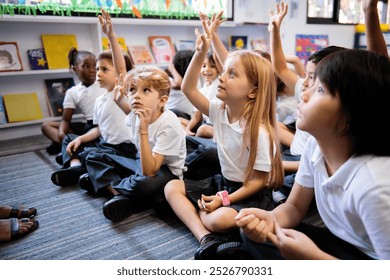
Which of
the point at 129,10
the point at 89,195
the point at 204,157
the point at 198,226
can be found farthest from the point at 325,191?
the point at 129,10

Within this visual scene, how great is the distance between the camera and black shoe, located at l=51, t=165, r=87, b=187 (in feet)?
4.63

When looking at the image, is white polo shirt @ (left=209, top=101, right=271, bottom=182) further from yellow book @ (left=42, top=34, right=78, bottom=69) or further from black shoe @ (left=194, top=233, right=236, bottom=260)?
yellow book @ (left=42, top=34, right=78, bottom=69)

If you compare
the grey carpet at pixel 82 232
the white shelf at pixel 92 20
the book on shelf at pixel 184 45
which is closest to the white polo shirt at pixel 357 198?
the grey carpet at pixel 82 232

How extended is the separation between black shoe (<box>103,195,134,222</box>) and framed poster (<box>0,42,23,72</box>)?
1.63 m

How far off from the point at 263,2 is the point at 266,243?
3.06 meters

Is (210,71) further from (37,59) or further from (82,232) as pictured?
(37,59)

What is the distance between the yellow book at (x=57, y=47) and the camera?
94.3 inches

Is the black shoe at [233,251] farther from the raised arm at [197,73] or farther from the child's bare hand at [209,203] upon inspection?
the raised arm at [197,73]

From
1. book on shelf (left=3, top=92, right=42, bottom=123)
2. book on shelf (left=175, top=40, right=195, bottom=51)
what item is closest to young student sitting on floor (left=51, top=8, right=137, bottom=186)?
book on shelf (left=3, top=92, right=42, bottom=123)

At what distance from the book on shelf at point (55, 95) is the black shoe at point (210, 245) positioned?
193 centimetres

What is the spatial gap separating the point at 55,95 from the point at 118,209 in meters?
1.65

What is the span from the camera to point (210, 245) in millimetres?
865

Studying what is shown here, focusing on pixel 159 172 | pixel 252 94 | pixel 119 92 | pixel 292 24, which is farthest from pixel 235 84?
pixel 292 24
